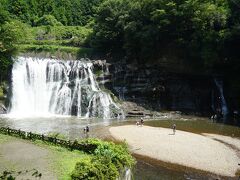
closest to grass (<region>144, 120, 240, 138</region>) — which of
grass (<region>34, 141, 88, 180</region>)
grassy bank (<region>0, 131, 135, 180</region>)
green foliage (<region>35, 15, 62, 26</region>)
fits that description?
grass (<region>34, 141, 88, 180</region>)

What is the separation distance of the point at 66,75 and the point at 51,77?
2811 millimetres

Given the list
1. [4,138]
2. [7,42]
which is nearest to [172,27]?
[7,42]

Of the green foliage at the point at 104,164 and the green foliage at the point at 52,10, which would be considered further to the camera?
the green foliage at the point at 52,10

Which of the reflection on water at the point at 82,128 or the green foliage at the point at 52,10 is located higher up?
the green foliage at the point at 52,10

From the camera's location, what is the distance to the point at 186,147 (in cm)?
4609

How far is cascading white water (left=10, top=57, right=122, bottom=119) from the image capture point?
68438 mm

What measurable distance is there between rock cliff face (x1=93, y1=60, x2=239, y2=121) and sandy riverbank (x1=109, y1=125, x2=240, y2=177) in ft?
52.6

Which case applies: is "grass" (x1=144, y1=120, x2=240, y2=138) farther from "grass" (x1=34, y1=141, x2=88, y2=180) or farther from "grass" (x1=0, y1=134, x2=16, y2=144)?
"grass" (x1=34, y1=141, x2=88, y2=180)

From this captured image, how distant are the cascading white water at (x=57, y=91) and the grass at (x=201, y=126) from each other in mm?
9861

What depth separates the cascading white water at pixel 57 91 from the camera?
68.4 m

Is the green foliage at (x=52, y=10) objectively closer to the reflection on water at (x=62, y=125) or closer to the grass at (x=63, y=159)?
the reflection on water at (x=62, y=125)

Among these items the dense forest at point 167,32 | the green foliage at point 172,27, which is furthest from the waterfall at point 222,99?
the green foliage at point 172,27

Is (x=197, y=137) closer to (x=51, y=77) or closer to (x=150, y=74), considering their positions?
(x=150, y=74)

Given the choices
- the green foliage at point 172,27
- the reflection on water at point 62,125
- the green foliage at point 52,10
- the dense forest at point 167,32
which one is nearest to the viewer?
the reflection on water at point 62,125
